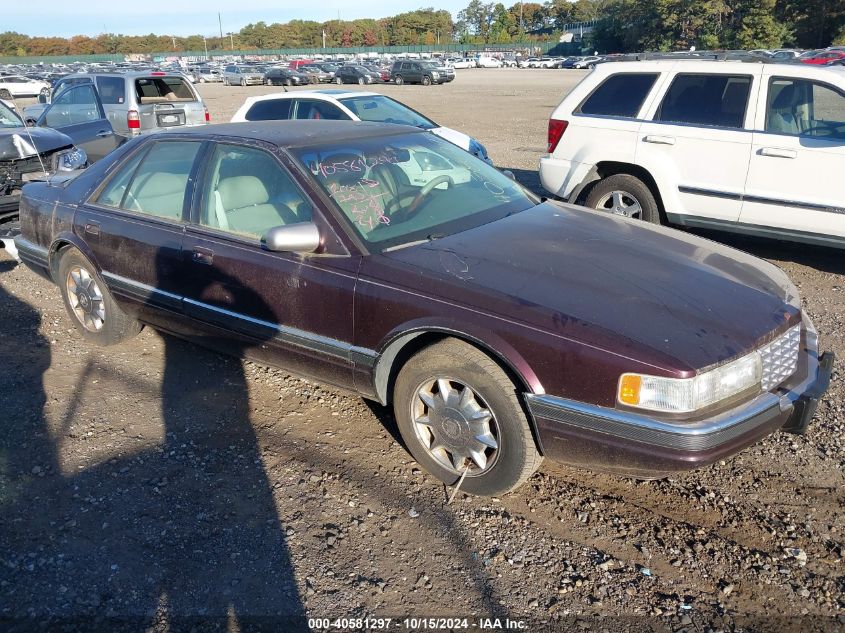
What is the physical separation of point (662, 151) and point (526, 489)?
14.5 ft

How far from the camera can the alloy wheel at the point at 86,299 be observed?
16.4 feet

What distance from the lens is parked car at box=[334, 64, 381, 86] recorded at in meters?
44.5

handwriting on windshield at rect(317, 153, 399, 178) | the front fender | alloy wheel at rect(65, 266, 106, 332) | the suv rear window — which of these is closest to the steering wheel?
handwriting on windshield at rect(317, 153, 399, 178)

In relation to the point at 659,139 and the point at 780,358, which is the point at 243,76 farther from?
the point at 780,358

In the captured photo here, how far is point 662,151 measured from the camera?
6.67 meters

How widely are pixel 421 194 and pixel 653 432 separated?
6.18 feet

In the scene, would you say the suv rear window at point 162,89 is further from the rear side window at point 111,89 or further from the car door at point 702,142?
the car door at point 702,142

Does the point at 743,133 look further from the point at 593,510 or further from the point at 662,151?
the point at 593,510

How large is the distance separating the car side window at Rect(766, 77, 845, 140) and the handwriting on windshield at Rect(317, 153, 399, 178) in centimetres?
393

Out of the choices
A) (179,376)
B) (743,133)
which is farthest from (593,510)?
(743,133)

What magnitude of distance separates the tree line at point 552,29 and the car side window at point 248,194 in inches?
2336

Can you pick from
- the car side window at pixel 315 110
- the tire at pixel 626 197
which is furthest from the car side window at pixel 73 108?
the tire at pixel 626 197

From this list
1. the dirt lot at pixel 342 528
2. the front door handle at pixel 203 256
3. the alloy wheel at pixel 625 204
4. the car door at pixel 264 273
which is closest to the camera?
the dirt lot at pixel 342 528

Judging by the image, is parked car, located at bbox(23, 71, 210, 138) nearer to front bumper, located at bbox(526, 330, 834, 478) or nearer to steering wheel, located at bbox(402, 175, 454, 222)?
steering wheel, located at bbox(402, 175, 454, 222)
